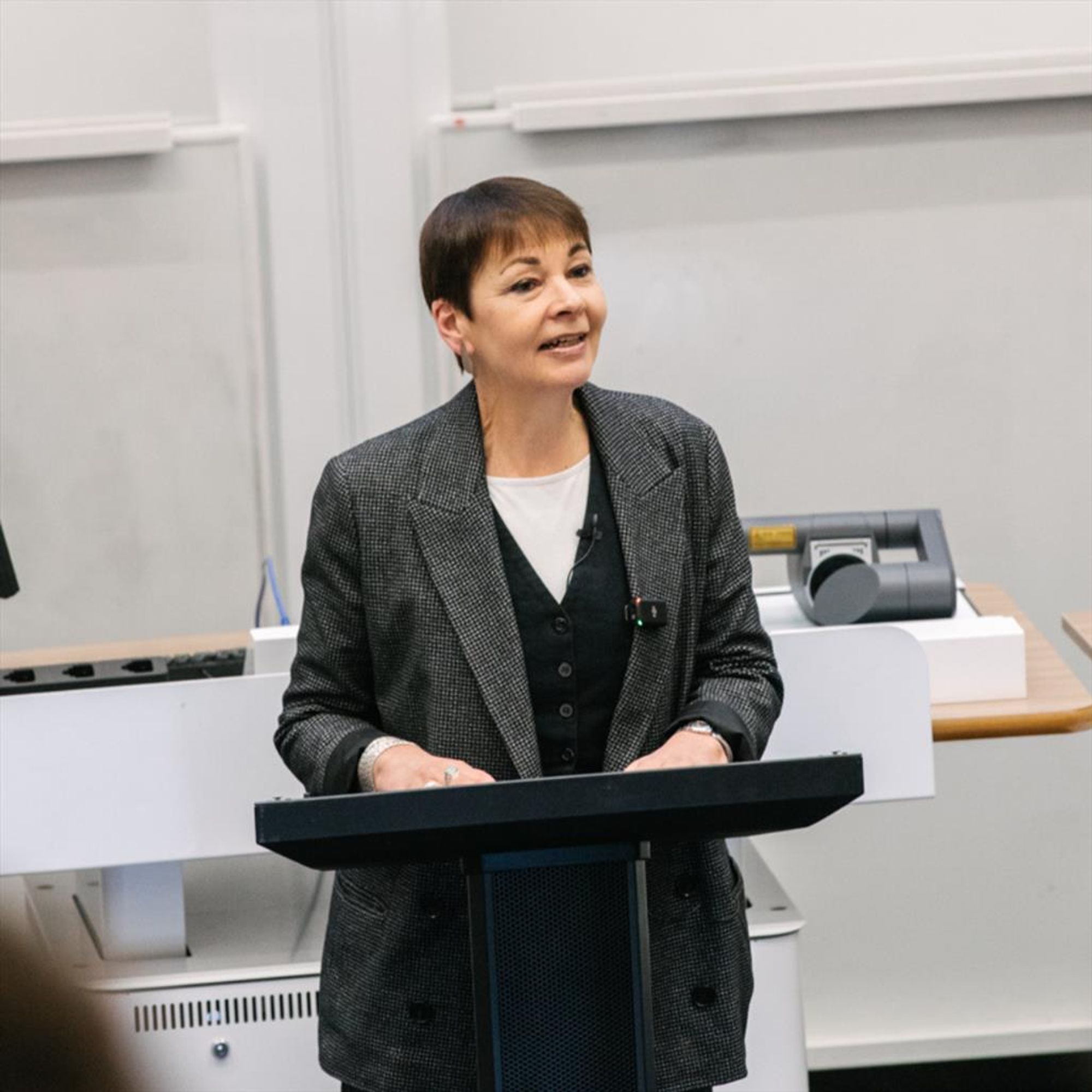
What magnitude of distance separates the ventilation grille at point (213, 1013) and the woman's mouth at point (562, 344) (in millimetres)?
1037

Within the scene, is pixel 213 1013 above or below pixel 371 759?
below

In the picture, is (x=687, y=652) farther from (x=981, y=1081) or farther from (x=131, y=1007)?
(x=981, y=1081)

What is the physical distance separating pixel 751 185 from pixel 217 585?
119 cm

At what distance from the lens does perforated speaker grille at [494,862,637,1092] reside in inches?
53.1

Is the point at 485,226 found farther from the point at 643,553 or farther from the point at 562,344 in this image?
the point at 643,553

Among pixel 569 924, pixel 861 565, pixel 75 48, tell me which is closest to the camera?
pixel 569 924

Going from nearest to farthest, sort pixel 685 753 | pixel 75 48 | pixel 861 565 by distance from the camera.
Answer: pixel 685 753 < pixel 861 565 < pixel 75 48

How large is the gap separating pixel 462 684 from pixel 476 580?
3.6 inches

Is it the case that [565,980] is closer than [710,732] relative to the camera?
Yes

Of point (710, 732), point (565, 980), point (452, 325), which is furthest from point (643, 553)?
point (565, 980)

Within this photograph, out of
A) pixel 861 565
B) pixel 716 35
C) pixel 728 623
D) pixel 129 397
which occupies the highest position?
pixel 716 35

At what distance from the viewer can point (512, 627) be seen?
152cm

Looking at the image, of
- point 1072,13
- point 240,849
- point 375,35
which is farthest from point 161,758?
point 1072,13

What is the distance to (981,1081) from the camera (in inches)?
132
